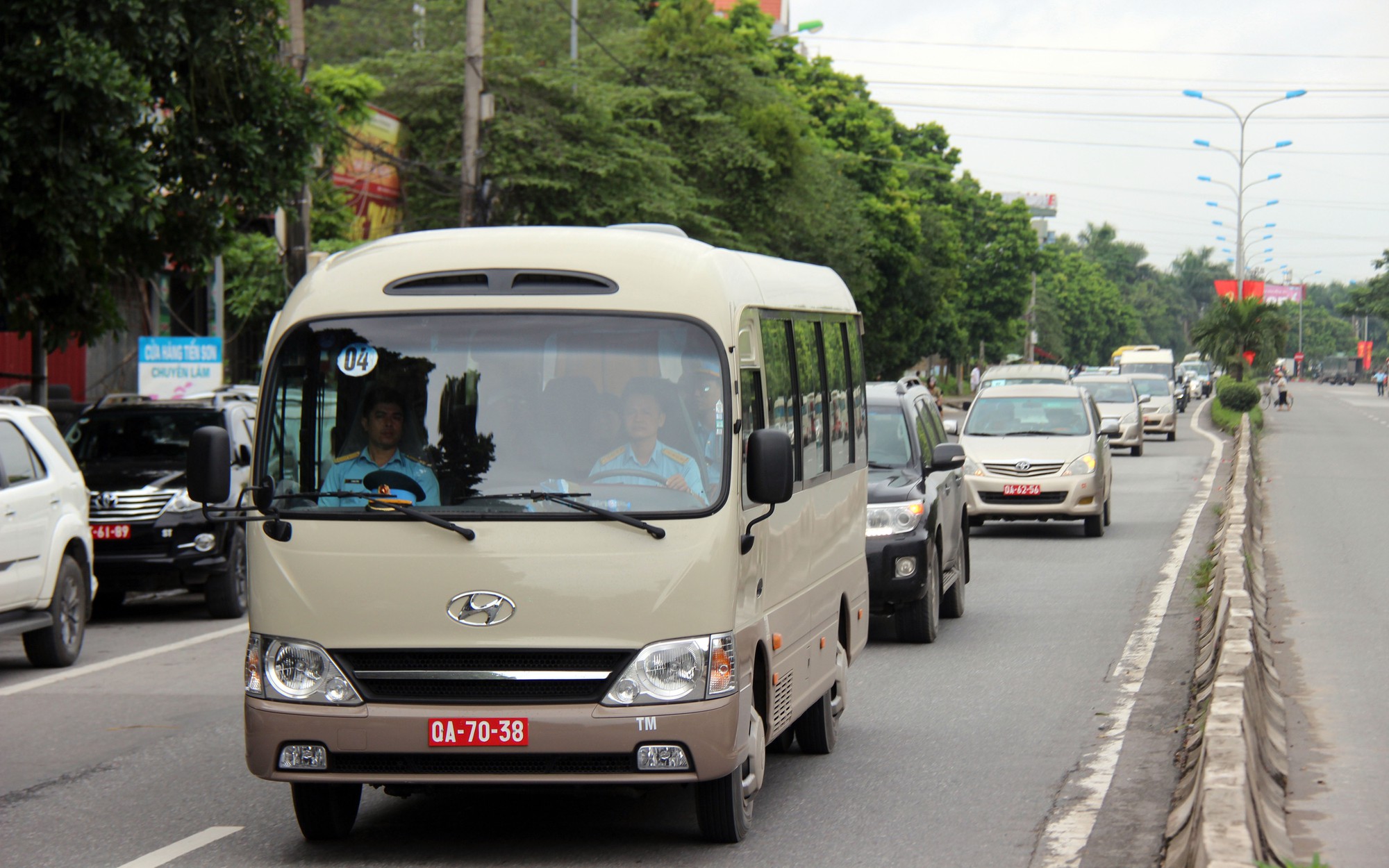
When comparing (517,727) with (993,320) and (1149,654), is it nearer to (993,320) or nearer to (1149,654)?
(1149,654)

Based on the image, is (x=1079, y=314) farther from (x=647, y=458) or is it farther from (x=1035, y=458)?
(x=647, y=458)

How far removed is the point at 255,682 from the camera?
628 cm

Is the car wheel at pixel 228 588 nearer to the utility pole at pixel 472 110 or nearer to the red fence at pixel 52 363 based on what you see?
the utility pole at pixel 472 110

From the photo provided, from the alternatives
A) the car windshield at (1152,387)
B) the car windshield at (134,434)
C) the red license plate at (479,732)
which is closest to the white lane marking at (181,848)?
the red license plate at (479,732)

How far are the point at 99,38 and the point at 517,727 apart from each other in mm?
11485

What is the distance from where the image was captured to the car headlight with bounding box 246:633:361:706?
242 inches

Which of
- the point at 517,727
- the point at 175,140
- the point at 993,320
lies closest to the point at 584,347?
the point at 517,727

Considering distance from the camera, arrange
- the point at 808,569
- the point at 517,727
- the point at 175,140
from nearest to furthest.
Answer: the point at 517,727, the point at 808,569, the point at 175,140

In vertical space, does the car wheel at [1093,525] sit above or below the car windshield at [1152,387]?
below

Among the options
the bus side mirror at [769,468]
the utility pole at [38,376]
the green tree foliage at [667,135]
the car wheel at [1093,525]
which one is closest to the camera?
the bus side mirror at [769,468]

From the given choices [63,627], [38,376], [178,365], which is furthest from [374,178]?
[63,627]

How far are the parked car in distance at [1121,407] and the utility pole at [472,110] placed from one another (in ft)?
53.1

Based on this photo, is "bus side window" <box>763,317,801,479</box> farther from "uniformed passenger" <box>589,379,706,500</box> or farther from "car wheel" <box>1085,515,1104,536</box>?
"car wheel" <box>1085,515,1104,536</box>

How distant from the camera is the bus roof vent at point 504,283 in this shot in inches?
256
